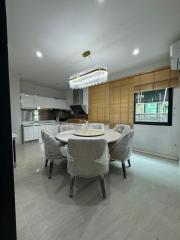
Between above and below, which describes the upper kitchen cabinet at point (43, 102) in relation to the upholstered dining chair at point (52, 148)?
above

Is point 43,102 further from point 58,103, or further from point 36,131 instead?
point 36,131

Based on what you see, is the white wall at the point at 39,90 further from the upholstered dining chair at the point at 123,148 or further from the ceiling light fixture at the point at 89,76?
the upholstered dining chair at the point at 123,148

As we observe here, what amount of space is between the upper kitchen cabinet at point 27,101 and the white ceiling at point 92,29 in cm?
189

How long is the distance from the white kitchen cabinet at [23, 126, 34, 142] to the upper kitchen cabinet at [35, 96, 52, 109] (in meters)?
1.01

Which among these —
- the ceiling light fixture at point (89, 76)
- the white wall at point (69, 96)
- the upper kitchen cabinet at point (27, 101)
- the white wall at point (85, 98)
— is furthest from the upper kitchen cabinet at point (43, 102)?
the ceiling light fixture at point (89, 76)

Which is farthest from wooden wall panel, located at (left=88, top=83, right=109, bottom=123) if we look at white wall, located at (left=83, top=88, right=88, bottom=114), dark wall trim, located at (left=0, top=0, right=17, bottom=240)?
dark wall trim, located at (left=0, top=0, right=17, bottom=240)

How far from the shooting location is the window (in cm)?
337

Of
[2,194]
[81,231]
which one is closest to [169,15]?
[2,194]

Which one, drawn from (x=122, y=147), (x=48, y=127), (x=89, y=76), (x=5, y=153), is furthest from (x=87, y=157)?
(x=48, y=127)

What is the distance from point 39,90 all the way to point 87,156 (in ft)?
16.5

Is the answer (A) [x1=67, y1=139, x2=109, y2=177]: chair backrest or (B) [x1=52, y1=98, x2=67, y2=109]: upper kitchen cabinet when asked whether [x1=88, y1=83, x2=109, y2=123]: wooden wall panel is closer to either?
(B) [x1=52, y1=98, x2=67, y2=109]: upper kitchen cabinet

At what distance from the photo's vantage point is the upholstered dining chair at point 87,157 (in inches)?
66.6

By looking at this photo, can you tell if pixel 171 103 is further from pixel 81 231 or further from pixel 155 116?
pixel 81 231

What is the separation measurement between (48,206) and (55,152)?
92 centimetres
